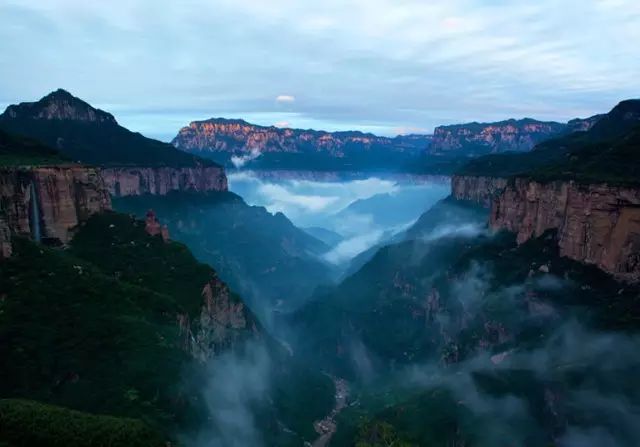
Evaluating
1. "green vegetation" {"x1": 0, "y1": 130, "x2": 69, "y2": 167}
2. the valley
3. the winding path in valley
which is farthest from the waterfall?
the winding path in valley

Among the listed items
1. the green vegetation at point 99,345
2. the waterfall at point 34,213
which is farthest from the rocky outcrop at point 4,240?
the waterfall at point 34,213

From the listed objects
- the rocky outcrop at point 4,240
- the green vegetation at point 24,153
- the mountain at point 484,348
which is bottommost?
the mountain at point 484,348

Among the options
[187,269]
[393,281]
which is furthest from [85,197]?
[393,281]

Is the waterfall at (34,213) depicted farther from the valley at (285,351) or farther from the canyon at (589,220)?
the canyon at (589,220)

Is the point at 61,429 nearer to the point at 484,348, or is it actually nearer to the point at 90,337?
the point at 90,337

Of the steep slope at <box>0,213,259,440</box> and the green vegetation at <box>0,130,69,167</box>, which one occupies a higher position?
the green vegetation at <box>0,130,69,167</box>

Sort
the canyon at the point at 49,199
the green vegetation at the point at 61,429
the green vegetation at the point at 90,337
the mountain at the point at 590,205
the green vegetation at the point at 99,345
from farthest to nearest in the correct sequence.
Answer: the mountain at the point at 590,205 → the canyon at the point at 49,199 → the green vegetation at the point at 90,337 → the green vegetation at the point at 99,345 → the green vegetation at the point at 61,429

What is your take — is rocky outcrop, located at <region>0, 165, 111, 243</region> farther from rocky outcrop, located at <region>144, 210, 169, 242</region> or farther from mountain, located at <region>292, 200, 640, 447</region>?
mountain, located at <region>292, 200, 640, 447</region>

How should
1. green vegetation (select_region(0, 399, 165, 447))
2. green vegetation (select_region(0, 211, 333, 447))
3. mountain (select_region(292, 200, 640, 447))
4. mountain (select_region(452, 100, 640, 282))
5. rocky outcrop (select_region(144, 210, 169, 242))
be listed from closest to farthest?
green vegetation (select_region(0, 399, 165, 447)) < green vegetation (select_region(0, 211, 333, 447)) < mountain (select_region(292, 200, 640, 447)) < mountain (select_region(452, 100, 640, 282)) < rocky outcrop (select_region(144, 210, 169, 242))
